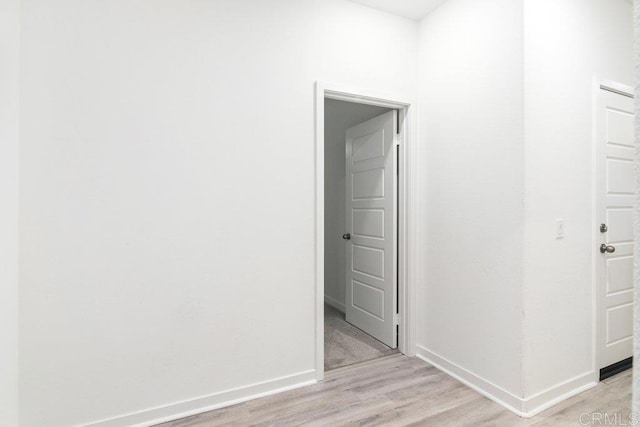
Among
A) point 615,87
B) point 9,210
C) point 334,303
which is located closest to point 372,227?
point 334,303

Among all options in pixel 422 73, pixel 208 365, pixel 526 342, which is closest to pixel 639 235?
pixel 526 342

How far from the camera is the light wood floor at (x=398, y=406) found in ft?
6.33

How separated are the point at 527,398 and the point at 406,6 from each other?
9.49 ft

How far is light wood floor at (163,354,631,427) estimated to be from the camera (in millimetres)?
1931

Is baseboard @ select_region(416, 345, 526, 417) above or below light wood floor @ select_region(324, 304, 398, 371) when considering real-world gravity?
above

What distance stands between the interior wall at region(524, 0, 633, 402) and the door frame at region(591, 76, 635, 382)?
0.03 metres

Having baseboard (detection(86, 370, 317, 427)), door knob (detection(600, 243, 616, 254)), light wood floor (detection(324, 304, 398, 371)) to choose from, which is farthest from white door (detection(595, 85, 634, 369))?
baseboard (detection(86, 370, 317, 427))

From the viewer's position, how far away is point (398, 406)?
81.9 inches

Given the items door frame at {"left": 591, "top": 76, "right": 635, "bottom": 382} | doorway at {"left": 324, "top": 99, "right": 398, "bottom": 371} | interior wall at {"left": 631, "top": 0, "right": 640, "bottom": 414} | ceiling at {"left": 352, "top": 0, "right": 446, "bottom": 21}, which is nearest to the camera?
interior wall at {"left": 631, "top": 0, "right": 640, "bottom": 414}

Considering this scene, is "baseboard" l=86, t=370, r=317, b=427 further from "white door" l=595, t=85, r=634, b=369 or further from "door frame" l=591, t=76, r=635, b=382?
"white door" l=595, t=85, r=634, b=369

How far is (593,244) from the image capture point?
2.24m

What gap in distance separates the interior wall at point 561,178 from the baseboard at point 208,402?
1497mm

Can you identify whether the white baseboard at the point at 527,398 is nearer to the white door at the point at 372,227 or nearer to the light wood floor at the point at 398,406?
the light wood floor at the point at 398,406

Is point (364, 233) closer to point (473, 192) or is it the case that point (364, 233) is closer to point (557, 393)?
point (473, 192)
